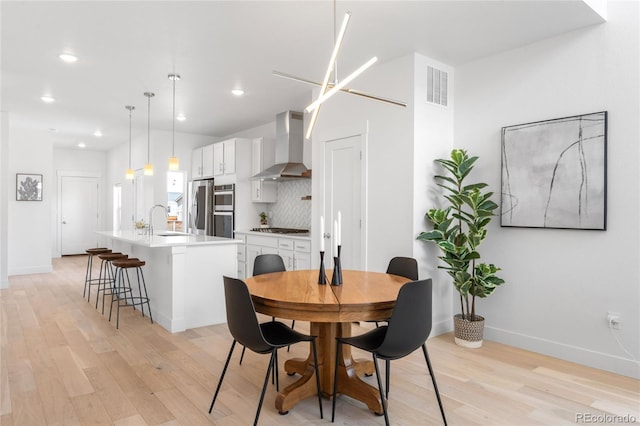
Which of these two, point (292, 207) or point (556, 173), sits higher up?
point (556, 173)

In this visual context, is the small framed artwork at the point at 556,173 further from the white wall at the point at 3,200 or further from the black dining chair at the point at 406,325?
the white wall at the point at 3,200

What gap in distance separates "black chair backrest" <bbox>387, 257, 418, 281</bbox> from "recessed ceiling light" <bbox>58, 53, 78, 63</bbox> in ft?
11.9

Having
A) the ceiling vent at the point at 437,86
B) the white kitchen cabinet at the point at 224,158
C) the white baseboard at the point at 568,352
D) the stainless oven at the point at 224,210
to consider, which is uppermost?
the ceiling vent at the point at 437,86

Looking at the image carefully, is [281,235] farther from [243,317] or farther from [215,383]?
[243,317]

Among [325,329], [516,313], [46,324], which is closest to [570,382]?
[516,313]

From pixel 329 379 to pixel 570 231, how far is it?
234 cm

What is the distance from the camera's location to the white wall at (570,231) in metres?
3.02

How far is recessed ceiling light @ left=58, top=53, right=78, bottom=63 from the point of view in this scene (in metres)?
3.89

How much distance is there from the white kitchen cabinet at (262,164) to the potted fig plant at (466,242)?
335 cm

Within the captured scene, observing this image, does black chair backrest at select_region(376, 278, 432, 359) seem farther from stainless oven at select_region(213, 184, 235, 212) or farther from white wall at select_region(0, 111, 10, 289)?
white wall at select_region(0, 111, 10, 289)

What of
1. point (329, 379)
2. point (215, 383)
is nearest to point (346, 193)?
point (329, 379)

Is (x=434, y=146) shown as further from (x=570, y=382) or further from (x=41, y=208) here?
(x=41, y=208)

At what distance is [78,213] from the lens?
1024 cm

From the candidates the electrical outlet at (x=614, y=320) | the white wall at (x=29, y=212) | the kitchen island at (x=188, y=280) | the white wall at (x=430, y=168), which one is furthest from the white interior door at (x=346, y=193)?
the white wall at (x=29, y=212)
